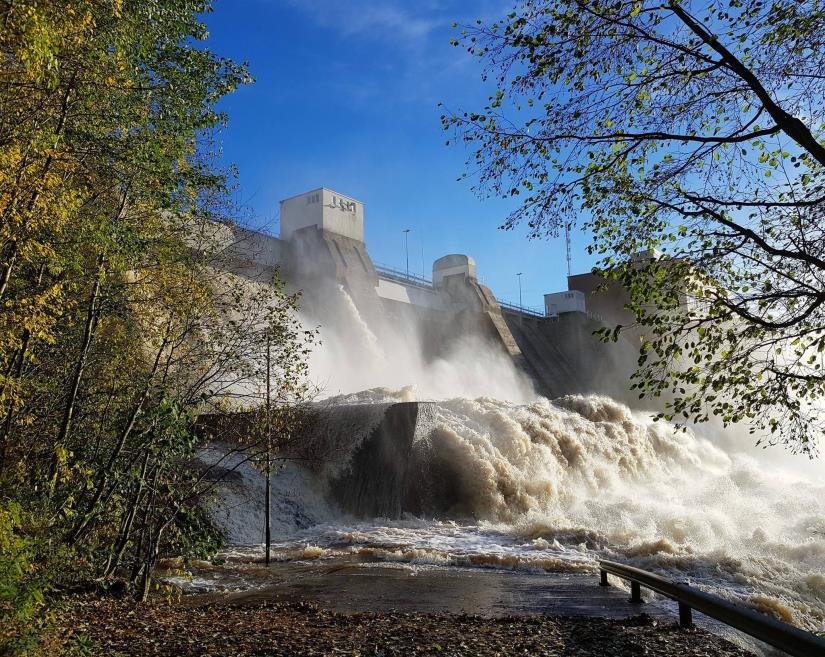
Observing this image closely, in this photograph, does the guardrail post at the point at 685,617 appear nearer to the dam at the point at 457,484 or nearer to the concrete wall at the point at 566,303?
the dam at the point at 457,484

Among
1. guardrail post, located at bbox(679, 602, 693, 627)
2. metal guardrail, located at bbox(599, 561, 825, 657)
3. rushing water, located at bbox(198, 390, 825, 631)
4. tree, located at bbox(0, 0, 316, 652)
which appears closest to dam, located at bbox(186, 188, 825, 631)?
rushing water, located at bbox(198, 390, 825, 631)

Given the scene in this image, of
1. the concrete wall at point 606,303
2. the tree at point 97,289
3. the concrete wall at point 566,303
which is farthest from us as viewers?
the concrete wall at point 606,303

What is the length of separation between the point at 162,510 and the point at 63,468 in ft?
6.00

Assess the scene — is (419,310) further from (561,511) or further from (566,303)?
(561,511)

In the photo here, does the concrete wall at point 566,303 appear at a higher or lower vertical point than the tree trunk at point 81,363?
higher

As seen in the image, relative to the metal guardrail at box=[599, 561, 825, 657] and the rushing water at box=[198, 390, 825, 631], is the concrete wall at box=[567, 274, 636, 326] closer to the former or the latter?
the rushing water at box=[198, 390, 825, 631]

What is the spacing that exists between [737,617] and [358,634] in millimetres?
3783

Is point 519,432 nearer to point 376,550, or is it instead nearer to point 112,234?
point 376,550

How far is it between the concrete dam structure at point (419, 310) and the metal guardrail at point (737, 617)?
17955 mm

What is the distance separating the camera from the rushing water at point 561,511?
42.1ft

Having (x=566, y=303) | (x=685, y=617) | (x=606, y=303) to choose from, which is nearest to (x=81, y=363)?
(x=685, y=617)

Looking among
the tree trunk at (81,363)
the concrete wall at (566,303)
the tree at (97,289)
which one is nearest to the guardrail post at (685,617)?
the tree at (97,289)

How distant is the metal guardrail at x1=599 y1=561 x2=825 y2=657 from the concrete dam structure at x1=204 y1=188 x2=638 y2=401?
18.0m

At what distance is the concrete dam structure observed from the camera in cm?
3269
